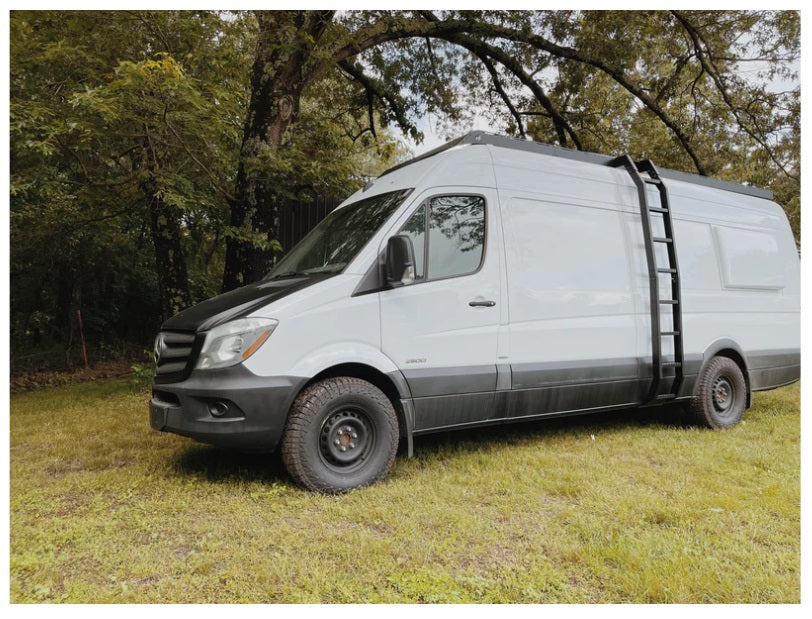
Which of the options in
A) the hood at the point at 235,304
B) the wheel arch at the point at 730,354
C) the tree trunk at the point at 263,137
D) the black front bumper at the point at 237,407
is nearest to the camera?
the black front bumper at the point at 237,407

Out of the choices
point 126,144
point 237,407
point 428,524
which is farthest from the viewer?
point 126,144

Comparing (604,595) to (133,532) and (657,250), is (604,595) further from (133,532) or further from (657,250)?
(657,250)

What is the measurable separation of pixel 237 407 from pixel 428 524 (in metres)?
1.47

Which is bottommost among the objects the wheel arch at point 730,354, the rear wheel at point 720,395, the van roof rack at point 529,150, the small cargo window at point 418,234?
the rear wheel at point 720,395

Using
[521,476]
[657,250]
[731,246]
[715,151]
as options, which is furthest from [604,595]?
[715,151]

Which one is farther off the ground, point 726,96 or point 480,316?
point 726,96

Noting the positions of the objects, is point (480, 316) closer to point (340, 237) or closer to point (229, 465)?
point (340, 237)

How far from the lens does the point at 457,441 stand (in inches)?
226

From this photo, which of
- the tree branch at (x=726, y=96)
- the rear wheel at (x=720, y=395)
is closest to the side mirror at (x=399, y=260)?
the rear wheel at (x=720, y=395)

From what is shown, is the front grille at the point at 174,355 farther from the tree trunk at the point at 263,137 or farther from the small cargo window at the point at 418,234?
the tree trunk at the point at 263,137

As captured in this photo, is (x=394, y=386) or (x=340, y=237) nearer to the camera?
(x=394, y=386)

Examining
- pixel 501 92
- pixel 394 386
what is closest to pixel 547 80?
pixel 501 92

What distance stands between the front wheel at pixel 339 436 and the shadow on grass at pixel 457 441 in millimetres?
373

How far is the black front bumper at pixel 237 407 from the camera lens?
13.4 ft
